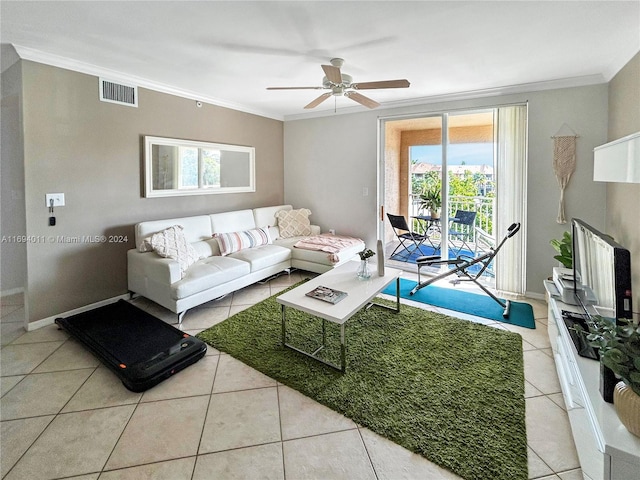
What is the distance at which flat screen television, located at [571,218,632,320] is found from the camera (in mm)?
1376

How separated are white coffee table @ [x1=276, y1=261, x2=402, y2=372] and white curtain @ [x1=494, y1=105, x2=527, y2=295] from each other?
1.71m

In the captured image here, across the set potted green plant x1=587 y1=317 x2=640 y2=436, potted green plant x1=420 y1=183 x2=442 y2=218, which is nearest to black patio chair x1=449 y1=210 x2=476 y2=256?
potted green plant x1=420 y1=183 x2=442 y2=218

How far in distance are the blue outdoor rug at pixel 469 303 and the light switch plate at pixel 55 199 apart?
11.8ft

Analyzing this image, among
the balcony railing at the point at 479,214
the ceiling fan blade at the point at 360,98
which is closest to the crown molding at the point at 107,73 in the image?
the ceiling fan blade at the point at 360,98

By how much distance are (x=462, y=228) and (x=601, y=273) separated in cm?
323

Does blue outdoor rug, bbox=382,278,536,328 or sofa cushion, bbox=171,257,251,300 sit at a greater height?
sofa cushion, bbox=171,257,251,300

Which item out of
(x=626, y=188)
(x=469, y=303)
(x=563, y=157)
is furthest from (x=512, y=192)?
(x=469, y=303)

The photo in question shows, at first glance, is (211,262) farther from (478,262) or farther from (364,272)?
(478,262)

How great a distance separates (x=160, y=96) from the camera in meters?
3.70

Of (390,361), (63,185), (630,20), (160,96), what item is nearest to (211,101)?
(160,96)

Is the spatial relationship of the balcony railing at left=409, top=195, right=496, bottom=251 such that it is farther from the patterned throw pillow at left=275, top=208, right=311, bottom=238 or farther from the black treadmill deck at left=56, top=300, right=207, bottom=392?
the black treadmill deck at left=56, top=300, right=207, bottom=392

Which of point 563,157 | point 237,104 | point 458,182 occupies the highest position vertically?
point 237,104

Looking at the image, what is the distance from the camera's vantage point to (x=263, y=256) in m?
3.91

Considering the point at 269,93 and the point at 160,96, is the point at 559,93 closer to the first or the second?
the point at 269,93
